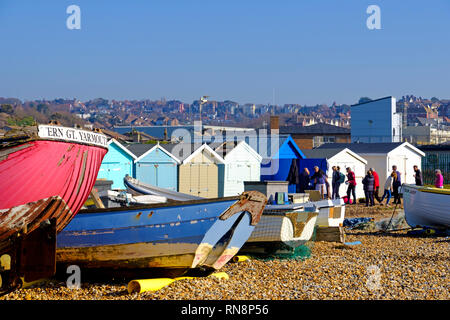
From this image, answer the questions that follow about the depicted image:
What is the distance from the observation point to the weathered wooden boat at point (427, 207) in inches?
702

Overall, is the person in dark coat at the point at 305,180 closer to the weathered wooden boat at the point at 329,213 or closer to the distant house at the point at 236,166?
the distant house at the point at 236,166

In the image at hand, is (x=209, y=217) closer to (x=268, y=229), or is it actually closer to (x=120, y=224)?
(x=120, y=224)

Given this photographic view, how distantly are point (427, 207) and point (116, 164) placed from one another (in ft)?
34.6

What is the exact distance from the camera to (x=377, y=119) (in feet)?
221

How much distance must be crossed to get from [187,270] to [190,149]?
15.7 m

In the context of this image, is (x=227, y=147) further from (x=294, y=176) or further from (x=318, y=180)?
(x=318, y=180)

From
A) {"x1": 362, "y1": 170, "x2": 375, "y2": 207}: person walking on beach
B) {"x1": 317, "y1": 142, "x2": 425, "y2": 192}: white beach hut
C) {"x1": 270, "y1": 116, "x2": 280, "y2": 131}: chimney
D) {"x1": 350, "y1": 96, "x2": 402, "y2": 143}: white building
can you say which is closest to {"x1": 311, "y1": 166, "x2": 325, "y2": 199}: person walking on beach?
{"x1": 362, "y1": 170, "x2": 375, "y2": 207}: person walking on beach

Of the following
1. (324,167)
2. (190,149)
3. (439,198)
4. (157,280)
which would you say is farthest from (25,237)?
(324,167)

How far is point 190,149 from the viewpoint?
87.8 feet

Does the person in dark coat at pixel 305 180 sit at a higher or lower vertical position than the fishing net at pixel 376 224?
higher

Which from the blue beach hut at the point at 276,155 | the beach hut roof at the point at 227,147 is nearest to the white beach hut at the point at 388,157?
Result: the blue beach hut at the point at 276,155

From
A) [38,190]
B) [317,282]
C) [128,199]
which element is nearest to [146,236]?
[38,190]

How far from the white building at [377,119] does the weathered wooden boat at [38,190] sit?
187 feet
